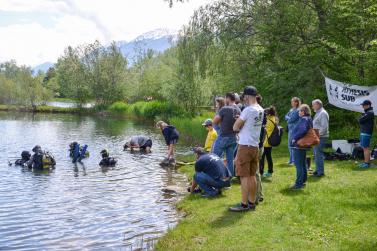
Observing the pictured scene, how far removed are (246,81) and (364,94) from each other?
30.1 feet

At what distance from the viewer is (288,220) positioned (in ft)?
28.2

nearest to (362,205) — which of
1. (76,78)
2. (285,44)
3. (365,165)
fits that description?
(365,165)

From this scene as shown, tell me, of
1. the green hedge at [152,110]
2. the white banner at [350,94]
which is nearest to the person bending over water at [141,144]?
the white banner at [350,94]

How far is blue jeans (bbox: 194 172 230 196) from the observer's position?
11.0 m

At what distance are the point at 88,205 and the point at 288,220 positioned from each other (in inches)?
232

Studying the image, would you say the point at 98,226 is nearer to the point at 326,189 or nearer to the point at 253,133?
the point at 253,133

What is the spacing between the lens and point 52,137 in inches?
1307

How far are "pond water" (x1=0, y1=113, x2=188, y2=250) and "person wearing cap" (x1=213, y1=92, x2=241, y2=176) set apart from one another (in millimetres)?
1879

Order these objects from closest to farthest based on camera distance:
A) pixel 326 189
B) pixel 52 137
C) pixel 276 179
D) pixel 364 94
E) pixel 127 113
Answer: pixel 326 189
pixel 276 179
pixel 364 94
pixel 52 137
pixel 127 113

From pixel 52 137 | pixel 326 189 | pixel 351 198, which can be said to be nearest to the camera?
pixel 351 198

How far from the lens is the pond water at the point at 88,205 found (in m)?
9.28

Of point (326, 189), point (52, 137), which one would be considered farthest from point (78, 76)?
point (326, 189)

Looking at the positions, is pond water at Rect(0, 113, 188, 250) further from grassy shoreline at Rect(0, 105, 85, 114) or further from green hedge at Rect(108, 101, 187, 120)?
grassy shoreline at Rect(0, 105, 85, 114)

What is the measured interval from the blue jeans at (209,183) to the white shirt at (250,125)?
7.36 feet
